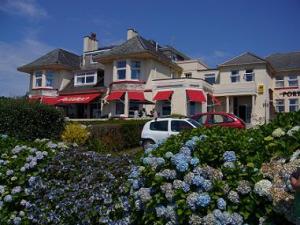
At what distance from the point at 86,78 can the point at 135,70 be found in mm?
7997

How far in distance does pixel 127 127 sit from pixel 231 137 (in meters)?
15.9

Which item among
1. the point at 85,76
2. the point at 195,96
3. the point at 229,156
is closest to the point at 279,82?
the point at 195,96

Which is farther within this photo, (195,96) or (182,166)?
(195,96)

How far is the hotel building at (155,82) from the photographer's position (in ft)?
121

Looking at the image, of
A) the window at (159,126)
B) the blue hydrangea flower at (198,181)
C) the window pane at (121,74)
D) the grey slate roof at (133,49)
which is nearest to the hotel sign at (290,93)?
the grey slate roof at (133,49)

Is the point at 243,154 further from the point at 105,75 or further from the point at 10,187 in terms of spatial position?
the point at 105,75

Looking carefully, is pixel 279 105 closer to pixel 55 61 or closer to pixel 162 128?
pixel 55 61

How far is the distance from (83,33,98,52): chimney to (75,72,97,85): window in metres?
7.11

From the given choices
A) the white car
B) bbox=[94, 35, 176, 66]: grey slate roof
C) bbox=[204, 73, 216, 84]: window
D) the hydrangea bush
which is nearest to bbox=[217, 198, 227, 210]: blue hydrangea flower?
the hydrangea bush

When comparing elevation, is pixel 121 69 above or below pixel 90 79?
above

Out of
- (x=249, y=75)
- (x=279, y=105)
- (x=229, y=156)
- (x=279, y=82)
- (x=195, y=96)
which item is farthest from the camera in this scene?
(x=279, y=82)

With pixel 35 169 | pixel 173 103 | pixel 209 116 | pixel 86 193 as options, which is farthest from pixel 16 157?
pixel 173 103

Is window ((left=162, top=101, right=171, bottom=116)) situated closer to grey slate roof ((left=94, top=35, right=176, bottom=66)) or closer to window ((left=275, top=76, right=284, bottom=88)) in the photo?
grey slate roof ((left=94, top=35, right=176, bottom=66))

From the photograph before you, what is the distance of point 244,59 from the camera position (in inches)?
1715
